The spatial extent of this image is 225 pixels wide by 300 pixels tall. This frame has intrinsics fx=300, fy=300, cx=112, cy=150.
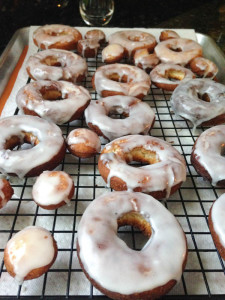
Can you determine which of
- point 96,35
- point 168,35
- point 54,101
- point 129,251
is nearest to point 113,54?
point 96,35

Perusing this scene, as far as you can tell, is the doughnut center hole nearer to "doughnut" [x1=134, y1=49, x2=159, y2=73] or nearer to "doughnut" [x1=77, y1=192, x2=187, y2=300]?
"doughnut" [x1=77, y1=192, x2=187, y2=300]

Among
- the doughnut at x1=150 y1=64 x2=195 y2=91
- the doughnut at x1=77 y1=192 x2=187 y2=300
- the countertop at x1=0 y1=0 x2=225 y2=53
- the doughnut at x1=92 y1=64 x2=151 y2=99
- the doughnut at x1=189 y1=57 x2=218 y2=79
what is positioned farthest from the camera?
the countertop at x1=0 y1=0 x2=225 y2=53

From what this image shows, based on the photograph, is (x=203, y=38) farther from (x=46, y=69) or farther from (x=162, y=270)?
(x=162, y=270)

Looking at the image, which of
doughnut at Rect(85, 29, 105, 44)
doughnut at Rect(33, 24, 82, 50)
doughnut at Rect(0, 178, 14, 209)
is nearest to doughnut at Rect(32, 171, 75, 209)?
doughnut at Rect(0, 178, 14, 209)

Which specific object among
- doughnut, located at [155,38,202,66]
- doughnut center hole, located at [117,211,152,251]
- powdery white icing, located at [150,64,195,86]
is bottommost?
doughnut center hole, located at [117,211,152,251]

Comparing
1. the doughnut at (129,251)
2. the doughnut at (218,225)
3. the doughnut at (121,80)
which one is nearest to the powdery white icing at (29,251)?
the doughnut at (129,251)

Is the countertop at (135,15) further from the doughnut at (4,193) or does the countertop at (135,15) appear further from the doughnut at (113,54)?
the doughnut at (4,193)

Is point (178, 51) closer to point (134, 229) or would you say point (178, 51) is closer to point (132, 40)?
point (132, 40)
